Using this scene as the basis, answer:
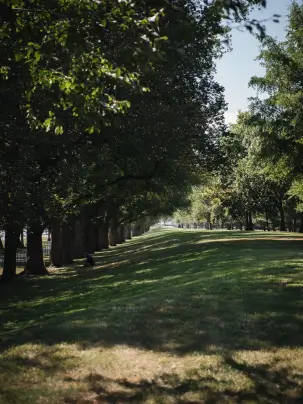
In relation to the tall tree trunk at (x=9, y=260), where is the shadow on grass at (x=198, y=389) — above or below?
below

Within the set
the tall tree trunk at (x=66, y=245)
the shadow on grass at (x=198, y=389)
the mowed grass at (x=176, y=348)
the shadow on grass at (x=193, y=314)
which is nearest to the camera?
the shadow on grass at (x=198, y=389)

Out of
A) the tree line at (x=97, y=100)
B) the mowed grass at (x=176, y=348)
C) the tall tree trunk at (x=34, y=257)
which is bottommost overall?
the mowed grass at (x=176, y=348)

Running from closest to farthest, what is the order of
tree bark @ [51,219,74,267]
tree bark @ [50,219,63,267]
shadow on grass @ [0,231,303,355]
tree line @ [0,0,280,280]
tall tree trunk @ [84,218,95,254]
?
tree line @ [0,0,280,280]
shadow on grass @ [0,231,303,355]
tree bark @ [51,219,74,267]
tree bark @ [50,219,63,267]
tall tree trunk @ [84,218,95,254]

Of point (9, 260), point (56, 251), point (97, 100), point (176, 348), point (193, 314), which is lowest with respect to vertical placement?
point (176, 348)

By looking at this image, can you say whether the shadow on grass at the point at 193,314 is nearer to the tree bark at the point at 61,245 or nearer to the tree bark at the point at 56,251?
the tree bark at the point at 61,245

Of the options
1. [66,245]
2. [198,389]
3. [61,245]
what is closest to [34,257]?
[61,245]

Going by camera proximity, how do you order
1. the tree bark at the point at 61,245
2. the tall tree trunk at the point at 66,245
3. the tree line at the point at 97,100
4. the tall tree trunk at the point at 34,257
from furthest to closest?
the tall tree trunk at the point at 66,245 < the tree bark at the point at 61,245 < the tall tree trunk at the point at 34,257 < the tree line at the point at 97,100

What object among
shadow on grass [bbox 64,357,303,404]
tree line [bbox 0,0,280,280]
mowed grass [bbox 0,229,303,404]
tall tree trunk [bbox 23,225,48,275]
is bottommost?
shadow on grass [bbox 64,357,303,404]

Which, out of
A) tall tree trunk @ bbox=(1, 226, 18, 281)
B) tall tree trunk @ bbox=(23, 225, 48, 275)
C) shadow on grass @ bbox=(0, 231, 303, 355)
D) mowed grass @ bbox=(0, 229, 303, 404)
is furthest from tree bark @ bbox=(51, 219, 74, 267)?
mowed grass @ bbox=(0, 229, 303, 404)

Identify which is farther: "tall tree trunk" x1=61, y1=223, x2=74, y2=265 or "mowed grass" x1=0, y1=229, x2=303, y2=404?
"tall tree trunk" x1=61, y1=223, x2=74, y2=265

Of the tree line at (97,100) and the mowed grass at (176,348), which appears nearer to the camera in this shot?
the tree line at (97,100)

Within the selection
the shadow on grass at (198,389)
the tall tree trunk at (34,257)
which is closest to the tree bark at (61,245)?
the tall tree trunk at (34,257)

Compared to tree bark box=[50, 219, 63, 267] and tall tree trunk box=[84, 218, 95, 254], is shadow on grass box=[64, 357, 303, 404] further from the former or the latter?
tall tree trunk box=[84, 218, 95, 254]

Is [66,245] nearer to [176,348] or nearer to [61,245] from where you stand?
[61,245]
